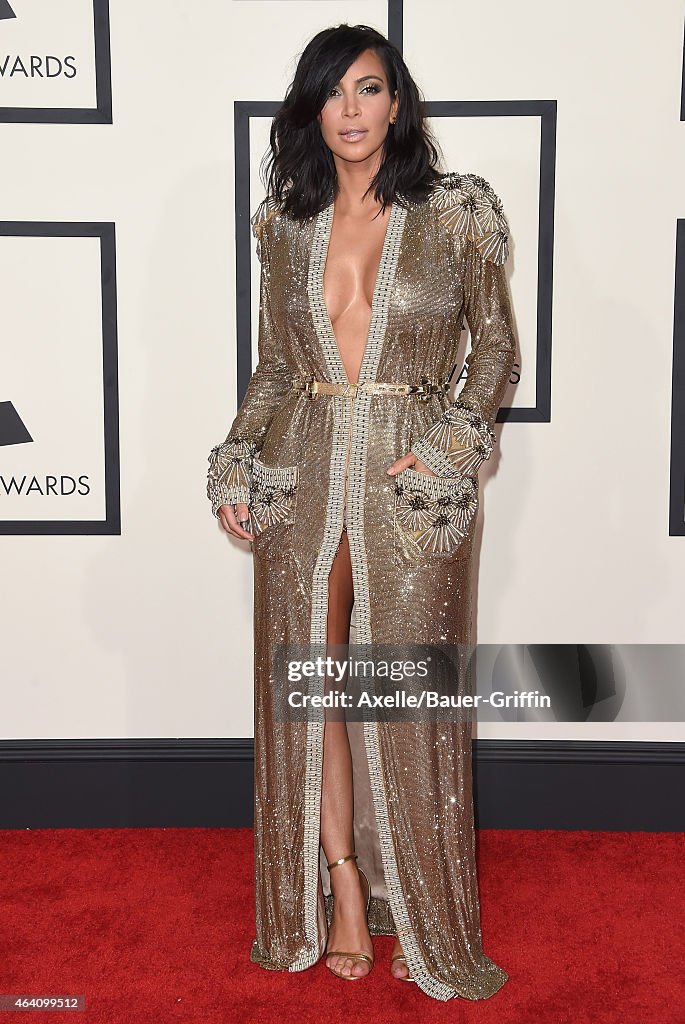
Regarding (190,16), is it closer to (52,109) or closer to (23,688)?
(52,109)

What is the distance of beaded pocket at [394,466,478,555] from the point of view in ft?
6.98

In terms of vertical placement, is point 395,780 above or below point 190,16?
below

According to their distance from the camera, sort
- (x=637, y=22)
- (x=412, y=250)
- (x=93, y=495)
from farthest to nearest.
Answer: (x=93, y=495), (x=637, y=22), (x=412, y=250)

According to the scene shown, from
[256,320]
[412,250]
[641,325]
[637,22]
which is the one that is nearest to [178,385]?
[256,320]

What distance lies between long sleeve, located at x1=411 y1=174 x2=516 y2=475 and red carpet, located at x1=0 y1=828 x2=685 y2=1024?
3.47 feet

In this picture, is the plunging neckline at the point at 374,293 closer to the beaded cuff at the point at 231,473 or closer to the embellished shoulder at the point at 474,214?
the embellished shoulder at the point at 474,214

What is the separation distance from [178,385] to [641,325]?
4.01 feet

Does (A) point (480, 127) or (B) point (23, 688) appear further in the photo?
(B) point (23, 688)

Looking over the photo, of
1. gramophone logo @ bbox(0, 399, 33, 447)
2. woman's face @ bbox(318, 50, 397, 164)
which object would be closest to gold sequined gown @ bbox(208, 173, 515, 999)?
woman's face @ bbox(318, 50, 397, 164)

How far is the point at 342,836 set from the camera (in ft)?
7.59

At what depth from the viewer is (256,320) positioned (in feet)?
9.42

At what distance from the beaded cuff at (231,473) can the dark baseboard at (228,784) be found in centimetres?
100

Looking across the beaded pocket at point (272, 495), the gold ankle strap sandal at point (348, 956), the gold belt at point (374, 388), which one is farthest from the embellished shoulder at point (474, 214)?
the gold ankle strap sandal at point (348, 956)

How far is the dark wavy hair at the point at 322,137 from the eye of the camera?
2.09 meters
